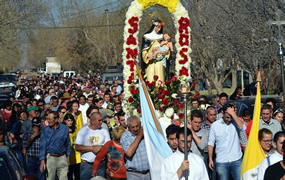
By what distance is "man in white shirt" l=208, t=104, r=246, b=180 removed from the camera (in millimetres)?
8898

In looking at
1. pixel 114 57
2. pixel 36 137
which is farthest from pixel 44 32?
pixel 36 137

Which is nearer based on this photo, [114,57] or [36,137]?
[36,137]

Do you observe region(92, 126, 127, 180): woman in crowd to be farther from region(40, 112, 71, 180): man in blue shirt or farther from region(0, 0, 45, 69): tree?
region(0, 0, 45, 69): tree

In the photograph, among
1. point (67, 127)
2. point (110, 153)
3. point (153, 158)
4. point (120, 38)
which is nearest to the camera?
point (153, 158)

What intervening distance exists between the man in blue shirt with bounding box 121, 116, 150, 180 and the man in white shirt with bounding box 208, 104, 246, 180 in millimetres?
1651

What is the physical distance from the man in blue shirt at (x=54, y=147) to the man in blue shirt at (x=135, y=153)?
2224 millimetres

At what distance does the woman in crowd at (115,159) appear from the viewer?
27.1ft

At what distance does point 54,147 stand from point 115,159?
68.3 inches

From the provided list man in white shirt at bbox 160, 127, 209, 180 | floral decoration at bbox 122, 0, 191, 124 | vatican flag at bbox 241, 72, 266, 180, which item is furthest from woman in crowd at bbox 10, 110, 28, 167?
man in white shirt at bbox 160, 127, 209, 180

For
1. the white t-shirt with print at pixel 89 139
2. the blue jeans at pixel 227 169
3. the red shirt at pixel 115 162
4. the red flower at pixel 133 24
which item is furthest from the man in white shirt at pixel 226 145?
the red flower at pixel 133 24

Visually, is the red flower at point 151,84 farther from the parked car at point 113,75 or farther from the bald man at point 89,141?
the parked car at point 113,75

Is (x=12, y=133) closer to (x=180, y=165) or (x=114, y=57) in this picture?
(x=180, y=165)

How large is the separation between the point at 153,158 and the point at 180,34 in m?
6.94

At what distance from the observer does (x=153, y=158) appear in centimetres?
Answer: 706
